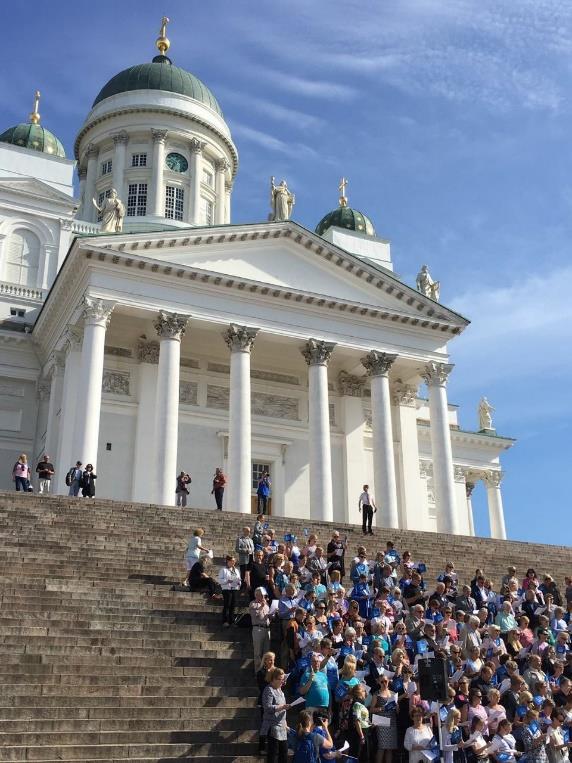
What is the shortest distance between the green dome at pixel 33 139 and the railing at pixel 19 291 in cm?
837

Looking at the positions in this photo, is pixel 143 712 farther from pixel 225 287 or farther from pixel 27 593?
pixel 225 287

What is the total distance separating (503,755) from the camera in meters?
9.59

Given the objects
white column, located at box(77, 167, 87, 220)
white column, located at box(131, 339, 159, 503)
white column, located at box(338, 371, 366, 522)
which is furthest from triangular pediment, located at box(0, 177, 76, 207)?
white column, located at box(338, 371, 366, 522)

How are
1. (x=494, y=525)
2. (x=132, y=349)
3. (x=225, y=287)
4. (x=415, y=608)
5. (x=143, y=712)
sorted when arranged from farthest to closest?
1. (x=494, y=525)
2. (x=132, y=349)
3. (x=225, y=287)
4. (x=415, y=608)
5. (x=143, y=712)

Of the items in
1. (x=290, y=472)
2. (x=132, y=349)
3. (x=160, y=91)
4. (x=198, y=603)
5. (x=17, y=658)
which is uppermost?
(x=160, y=91)

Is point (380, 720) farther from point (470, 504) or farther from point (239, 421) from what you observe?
point (470, 504)

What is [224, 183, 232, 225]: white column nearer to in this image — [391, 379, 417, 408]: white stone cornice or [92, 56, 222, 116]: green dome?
[92, 56, 222, 116]: green dome

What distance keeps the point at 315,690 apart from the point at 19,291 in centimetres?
2884

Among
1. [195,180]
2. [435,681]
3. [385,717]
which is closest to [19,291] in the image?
[195,180]

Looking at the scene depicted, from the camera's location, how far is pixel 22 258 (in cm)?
3712

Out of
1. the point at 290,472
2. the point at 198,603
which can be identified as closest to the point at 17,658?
the point at 198,603

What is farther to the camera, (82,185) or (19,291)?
(82,185)

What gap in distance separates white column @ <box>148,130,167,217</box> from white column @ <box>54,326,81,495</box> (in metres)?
15.8

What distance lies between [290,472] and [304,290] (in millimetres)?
6866
